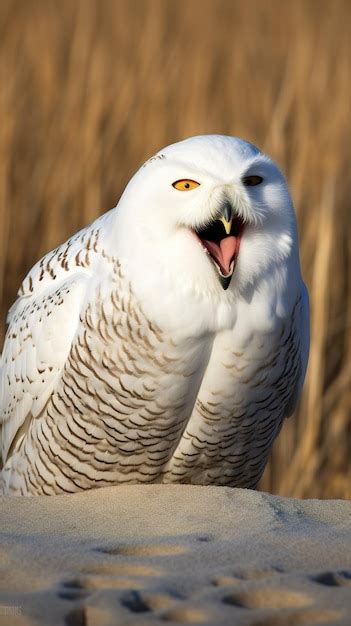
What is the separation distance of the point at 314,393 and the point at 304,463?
32 cm

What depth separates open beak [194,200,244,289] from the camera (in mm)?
2559

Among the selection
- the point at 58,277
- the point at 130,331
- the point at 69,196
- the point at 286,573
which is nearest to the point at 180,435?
the point at 130,331

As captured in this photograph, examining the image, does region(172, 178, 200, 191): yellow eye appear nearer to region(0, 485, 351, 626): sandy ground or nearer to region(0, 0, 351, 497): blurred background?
region(0, 485, 351, 626): sandy ground

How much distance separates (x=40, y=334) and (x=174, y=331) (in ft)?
1.85

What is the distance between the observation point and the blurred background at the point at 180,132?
16.4ft

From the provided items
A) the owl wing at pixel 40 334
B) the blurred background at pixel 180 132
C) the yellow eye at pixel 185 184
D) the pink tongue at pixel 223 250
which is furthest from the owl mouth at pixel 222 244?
the blurred background at pixel 180 132

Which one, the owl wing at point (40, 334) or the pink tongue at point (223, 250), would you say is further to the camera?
the owl wing at point (40, 334)

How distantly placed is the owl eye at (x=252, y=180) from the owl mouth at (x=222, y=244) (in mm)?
120

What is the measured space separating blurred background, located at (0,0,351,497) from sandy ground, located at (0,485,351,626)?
240cm

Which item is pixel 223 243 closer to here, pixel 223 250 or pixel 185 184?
pixel 223 250

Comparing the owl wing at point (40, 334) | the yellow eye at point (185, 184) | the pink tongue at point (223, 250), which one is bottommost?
the owl wing at point (40, 334)

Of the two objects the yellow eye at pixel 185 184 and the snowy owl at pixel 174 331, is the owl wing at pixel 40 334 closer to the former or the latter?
the snowy owl at pixel 174 331

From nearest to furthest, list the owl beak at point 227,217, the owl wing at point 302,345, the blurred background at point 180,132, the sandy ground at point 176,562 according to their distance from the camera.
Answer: the sandy ground at point 176,562, the owl beak at point 227,217, the owl wing at point 302,345, the blurred background at point 180,132

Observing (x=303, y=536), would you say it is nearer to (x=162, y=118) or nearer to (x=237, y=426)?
(x=237, y=426)
